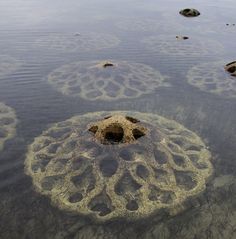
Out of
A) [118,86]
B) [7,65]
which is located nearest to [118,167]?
[118,86]

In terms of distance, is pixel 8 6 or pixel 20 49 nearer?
pixel 20 49

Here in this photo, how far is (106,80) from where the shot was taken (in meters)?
32.8

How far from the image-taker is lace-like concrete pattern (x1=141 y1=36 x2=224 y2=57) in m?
40.8

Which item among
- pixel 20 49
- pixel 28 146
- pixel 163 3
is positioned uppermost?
pixel 28 146

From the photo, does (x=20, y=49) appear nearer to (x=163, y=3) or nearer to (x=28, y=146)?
(x=28, y=146)

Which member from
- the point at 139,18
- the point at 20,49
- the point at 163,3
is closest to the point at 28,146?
the point at 20,49

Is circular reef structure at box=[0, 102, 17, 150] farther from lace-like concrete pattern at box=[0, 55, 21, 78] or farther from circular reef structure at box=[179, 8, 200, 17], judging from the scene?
circular reef structure at box=[179, 8, 200, 17]

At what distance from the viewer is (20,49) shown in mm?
42344

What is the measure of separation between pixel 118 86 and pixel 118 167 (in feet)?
43.2

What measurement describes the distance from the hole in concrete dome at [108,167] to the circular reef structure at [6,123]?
6.79 metres

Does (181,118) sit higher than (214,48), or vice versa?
(181,118)

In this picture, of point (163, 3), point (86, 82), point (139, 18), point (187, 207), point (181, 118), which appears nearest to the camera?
point (187, 207)

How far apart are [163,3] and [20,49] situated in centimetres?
3729

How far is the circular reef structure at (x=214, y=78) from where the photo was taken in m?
31.2
